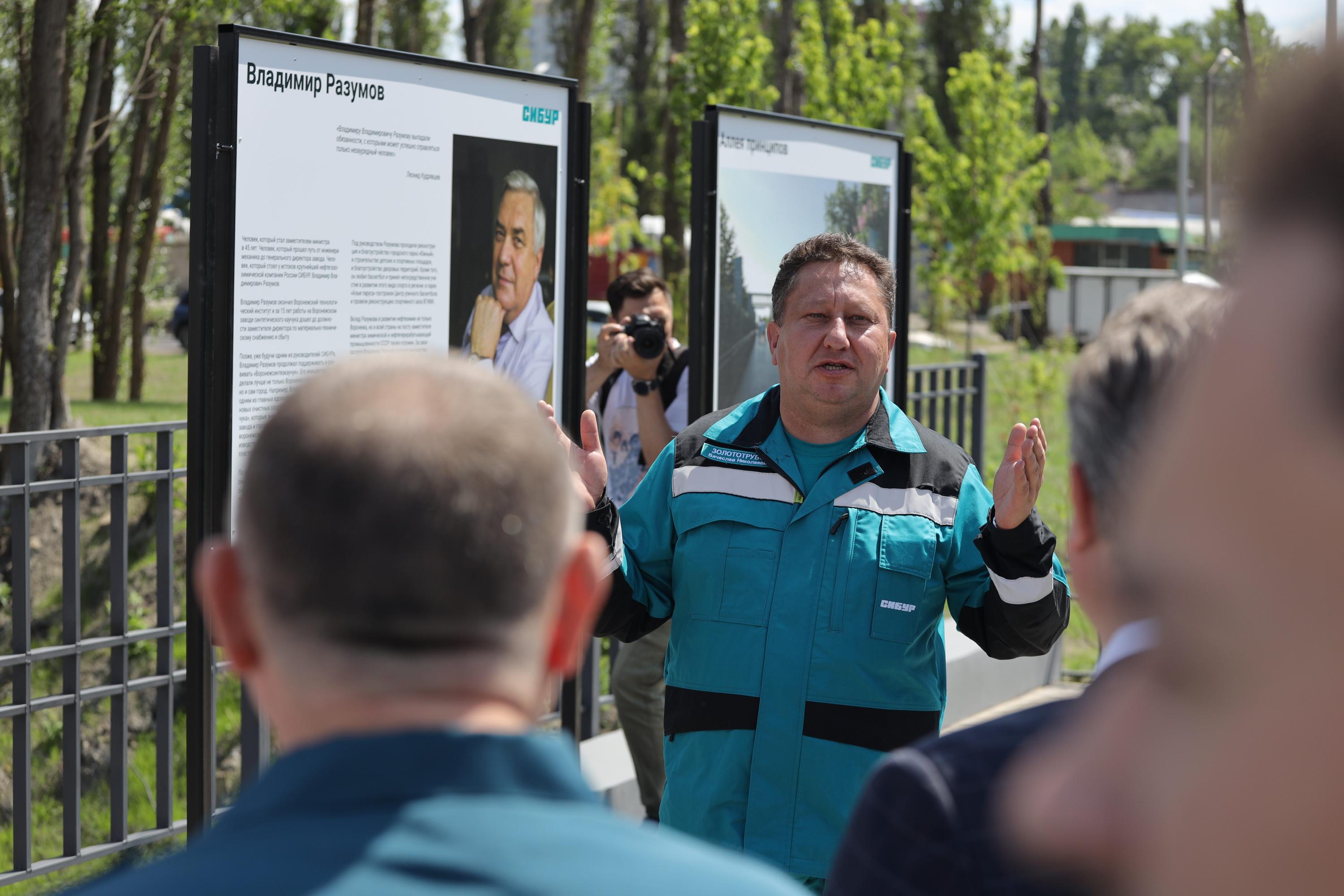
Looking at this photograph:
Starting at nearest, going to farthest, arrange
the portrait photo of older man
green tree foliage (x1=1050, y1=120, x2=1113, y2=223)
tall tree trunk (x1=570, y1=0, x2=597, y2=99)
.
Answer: the portrait photo of older man < tall tree trunk (x1=570, y1=0, x2=597, y2=99) < green tree foliage (x1=1050, y1=120, x2=1113, y2=223)

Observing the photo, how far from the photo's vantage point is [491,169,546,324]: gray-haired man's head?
4.05 meters

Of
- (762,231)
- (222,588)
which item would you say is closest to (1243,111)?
(222,588)

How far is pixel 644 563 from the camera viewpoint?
3.24 meters

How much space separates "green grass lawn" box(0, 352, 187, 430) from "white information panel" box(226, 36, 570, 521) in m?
2.09

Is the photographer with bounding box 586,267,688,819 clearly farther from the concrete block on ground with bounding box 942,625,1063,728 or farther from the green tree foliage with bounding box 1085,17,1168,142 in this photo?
the green tree foliage with bounding box 1085,17,1168,142

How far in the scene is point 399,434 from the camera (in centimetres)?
101

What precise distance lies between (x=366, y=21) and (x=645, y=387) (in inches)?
215

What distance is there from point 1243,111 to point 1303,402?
0.16m

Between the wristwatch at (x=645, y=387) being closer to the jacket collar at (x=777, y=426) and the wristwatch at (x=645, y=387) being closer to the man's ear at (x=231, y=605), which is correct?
the jacket collar at (x=777, y=426)

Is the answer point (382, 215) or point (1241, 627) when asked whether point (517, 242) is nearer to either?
point (382, 215)

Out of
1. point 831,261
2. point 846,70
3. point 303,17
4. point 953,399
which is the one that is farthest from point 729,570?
point 846,70

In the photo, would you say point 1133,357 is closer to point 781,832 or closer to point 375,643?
point 375,643

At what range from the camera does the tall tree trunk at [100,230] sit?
40.4 ft

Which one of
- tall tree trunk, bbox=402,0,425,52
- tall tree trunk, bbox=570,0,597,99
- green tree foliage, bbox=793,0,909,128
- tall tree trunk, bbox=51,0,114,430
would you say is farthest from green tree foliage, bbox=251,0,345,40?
green tree foliage, bbox=793,0,909,128
